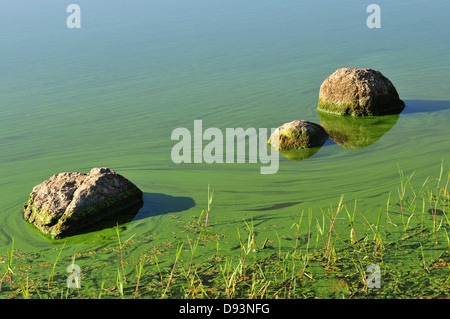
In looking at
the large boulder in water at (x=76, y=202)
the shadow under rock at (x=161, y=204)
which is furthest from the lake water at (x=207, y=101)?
the large boulder in water at (x=76, y=202)

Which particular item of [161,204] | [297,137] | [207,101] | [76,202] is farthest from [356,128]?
[76,202]

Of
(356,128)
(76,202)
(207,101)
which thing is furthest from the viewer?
(207,101)

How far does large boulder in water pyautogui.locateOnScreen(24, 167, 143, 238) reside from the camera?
14.3 ft

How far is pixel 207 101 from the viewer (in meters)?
7.37

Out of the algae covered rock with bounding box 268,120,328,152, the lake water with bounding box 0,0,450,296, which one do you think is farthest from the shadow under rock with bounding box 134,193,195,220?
the algae covered rock with bounding box 268,120,328,152

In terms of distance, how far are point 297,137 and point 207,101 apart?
2071mm

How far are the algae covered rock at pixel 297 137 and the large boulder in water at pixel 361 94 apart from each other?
827 millimetres

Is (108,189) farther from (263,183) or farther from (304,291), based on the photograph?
(304,291)

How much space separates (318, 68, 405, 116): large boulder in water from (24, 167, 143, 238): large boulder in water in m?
2.77

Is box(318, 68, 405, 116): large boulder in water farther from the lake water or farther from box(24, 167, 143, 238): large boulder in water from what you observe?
box(24, 167, 143, 238): large boulder in water

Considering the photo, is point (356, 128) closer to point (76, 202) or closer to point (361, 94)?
point (361, 94)

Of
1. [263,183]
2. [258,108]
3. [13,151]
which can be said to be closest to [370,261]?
[263,183]

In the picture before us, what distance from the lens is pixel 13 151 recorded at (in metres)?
6.29

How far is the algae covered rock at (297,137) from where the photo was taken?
558cm
